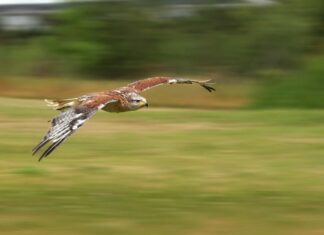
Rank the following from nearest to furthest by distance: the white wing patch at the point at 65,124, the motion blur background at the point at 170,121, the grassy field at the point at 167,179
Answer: the white wing patch at the point at 65,124 → the grassy field at the point at 167,179 → the motion blur background at the point at 170,121

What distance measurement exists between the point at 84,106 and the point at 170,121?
7.03m

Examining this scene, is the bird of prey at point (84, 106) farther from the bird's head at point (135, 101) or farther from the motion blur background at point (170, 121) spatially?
the motion blur background at point (170, 121)

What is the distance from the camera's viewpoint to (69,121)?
21.5 feet

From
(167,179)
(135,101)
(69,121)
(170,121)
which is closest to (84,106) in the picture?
(69,121)

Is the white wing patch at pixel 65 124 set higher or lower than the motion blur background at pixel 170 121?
higher

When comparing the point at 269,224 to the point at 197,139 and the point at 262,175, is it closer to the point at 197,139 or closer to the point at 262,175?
the point at 262,175

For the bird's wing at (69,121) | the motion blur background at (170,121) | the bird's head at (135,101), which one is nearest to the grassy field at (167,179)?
the motion blur background at (170,121)

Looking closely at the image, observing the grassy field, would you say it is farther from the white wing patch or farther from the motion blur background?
the white wing patch

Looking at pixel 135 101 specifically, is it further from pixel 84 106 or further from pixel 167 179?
pixel 167 179

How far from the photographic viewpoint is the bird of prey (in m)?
6.35

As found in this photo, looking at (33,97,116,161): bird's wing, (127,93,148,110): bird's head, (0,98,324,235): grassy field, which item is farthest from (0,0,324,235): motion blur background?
(33,97,116,161): bird's wing

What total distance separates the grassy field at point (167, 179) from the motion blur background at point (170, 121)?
0.01 meters

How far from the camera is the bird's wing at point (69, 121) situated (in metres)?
6.30

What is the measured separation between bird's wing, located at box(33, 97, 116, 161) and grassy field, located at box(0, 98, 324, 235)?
0.98 meters
